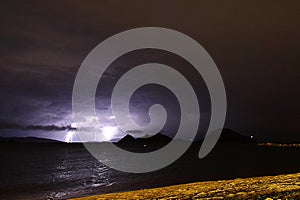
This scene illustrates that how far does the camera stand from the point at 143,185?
138 ft

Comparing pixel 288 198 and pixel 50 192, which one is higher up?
pixel 288 198

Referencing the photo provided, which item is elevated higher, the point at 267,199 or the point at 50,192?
the point at 267,199

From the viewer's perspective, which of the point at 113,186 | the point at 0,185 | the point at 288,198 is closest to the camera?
the point at 288,198

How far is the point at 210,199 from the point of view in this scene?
54.6ft

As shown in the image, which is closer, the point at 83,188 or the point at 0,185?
the point at 83,188

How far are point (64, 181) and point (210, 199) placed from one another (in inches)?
1520

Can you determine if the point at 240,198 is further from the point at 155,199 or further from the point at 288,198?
the point at 155,199

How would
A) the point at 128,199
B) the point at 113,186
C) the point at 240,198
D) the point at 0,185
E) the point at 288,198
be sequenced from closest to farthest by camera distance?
the point at 288,198 < the point at 240,198 < the point at 128,199 < the point at 113,186 < the point at 0,185

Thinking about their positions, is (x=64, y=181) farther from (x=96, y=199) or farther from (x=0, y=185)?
(x=96, y=199)

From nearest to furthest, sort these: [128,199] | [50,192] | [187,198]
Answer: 1. [187,198]
2. [128,199]
3. [50,192]

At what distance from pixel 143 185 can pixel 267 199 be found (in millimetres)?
29991

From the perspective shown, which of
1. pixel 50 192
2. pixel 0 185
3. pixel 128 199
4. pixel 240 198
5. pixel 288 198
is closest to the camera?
pixel 288 198

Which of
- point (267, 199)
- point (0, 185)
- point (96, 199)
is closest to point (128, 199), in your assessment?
point (96, 199)

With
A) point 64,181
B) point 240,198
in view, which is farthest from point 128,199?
point 64,181
